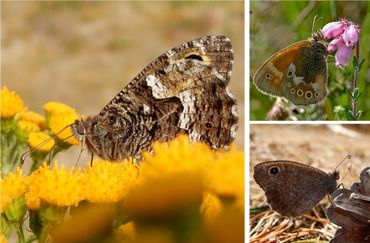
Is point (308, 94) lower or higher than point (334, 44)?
lower

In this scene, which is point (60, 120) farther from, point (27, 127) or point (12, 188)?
point (12, 188)

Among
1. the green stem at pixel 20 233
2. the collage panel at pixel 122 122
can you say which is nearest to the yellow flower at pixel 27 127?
the collage panel at pixel 122 122

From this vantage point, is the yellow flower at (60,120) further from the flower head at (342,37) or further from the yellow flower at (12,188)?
the flower head at (342,37)

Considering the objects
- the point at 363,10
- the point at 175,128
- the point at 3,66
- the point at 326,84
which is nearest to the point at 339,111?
the point at 326,84

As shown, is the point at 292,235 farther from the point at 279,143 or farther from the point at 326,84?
the point at 326,84

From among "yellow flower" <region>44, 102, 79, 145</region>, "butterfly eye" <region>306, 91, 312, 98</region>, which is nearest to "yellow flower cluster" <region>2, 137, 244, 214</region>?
"yellow flower" <region>44, 102, 79, 145</region>

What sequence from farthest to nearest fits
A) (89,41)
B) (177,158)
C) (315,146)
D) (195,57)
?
(89,41) < (315,146) < (195,57) < (177,158)

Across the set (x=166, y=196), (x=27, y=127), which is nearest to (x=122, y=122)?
(x=27, y=127)
